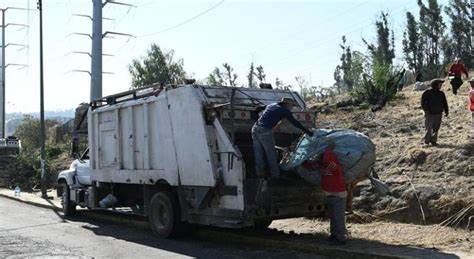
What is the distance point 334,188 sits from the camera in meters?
9.05

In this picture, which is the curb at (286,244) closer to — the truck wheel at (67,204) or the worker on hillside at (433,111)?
the worker on hillside at (433,111)

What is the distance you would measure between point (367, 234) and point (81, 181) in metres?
7.46

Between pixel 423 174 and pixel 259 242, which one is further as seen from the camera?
pixel 423 174

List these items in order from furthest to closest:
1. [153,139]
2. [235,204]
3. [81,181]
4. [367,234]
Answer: [81,181] < [153,139] < [367,234] < [235,204]

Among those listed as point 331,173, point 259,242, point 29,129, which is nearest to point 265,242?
point 259,242

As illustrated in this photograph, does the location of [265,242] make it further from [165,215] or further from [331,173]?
[165,215]

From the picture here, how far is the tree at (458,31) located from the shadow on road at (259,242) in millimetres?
39950

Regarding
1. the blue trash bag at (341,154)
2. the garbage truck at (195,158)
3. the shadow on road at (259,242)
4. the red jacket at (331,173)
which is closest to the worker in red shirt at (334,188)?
the red jacket at (331,173)

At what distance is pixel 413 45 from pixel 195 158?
4459cm

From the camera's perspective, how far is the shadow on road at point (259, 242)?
27.7ft

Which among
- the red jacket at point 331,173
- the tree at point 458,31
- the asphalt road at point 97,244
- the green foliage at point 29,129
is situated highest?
the tree at point 458,31

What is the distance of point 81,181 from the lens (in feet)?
48.3

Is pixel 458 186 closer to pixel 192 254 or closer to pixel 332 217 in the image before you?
pixel 332 217

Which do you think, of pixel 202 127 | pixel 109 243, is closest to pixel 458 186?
pixel 202 127
